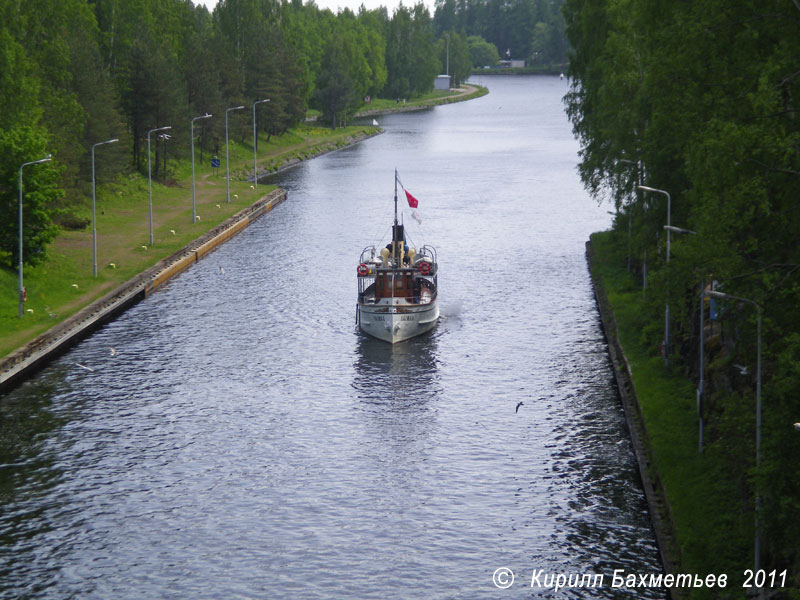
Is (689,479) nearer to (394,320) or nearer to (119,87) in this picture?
(394,320)

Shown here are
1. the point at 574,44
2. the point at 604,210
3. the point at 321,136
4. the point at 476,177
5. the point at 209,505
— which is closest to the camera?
the point at 209,505

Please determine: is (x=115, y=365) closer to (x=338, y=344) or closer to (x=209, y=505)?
(x=338, y=344)

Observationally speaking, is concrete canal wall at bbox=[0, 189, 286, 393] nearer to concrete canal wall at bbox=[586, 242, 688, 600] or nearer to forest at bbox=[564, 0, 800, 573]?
concrete canal wall at bbox=[586, 242, 688, 600]

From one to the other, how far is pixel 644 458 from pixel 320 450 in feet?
45.9

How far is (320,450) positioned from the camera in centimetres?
4734

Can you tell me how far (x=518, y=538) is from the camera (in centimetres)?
3878

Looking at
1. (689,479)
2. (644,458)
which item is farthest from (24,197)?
(689,479)

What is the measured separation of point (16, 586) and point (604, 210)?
283ft

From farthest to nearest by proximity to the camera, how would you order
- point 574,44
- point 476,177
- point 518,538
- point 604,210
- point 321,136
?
point 321,136
point 476,177
point 604,210
point 574,44
point 518,538

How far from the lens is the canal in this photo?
36812 millimetres

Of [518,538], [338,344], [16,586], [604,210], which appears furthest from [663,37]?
[604,210]

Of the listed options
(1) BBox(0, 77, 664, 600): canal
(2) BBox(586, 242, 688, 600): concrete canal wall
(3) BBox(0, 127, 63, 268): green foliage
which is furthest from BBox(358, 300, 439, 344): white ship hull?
(3) BBox(0, 127, 63, 268): green foliage

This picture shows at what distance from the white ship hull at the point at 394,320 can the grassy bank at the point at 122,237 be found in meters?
18.4

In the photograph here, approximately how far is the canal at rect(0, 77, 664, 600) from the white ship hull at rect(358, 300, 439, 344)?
1059 mm
